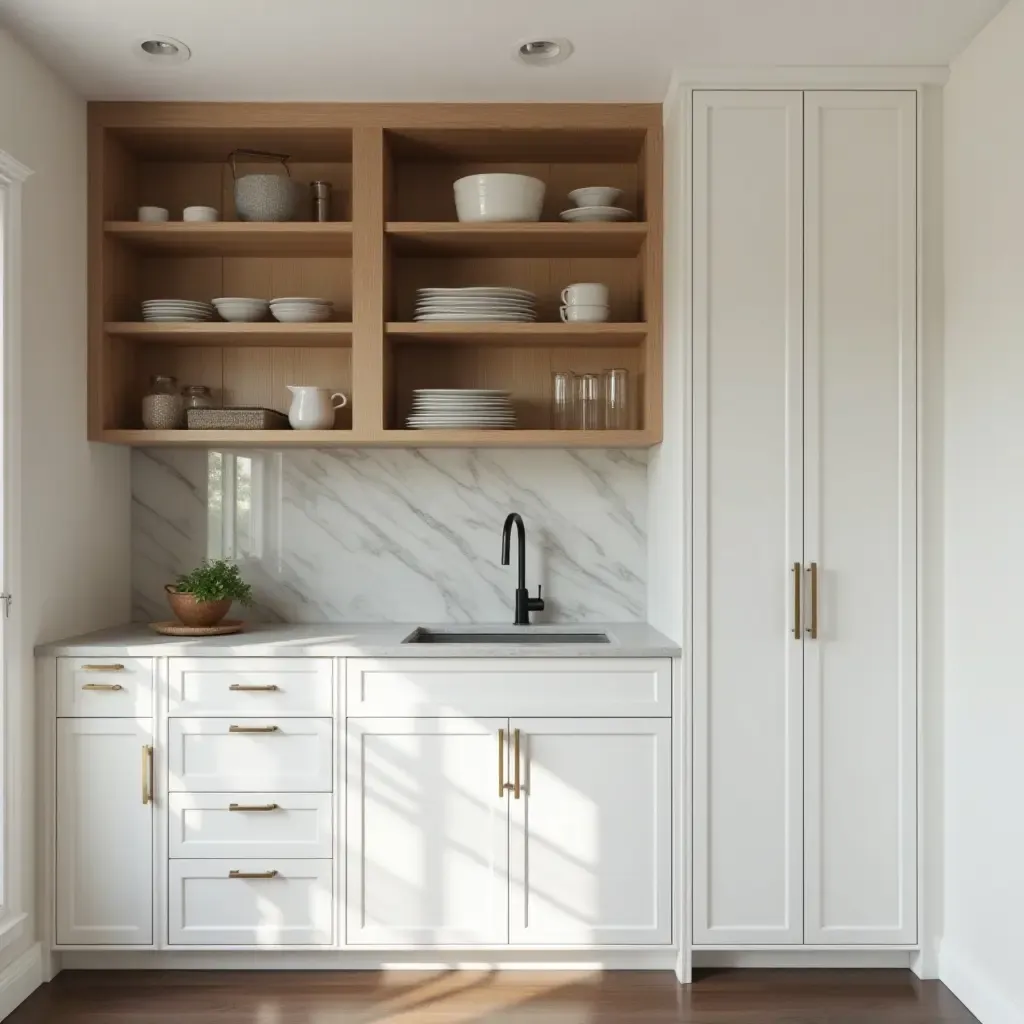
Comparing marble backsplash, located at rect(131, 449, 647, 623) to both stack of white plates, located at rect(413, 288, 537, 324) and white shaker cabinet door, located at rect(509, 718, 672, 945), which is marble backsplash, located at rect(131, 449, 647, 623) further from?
white shaker cabinet door, located at rect(509, 718, 672, 945)

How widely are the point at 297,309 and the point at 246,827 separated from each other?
1.50 metres

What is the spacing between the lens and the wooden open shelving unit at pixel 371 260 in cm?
308

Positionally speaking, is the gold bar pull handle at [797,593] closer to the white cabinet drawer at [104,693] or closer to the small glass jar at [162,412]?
the white cabinet drawer at [104,693]

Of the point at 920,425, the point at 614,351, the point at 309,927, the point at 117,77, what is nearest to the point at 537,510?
the point at 614,351

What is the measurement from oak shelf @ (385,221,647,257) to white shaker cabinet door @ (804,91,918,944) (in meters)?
0.59

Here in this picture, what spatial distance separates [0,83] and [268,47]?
66 centimetres

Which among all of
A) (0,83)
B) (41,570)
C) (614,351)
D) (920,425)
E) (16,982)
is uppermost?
(0,83)

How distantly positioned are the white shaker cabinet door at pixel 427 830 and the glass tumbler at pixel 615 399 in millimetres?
984

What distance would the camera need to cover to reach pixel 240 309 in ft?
10.4

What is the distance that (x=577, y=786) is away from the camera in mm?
2850

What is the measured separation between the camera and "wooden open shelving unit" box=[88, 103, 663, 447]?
3078 millimetres

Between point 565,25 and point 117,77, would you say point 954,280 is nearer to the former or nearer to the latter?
point 565,25

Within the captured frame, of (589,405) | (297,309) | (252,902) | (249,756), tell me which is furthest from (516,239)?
(252,902)

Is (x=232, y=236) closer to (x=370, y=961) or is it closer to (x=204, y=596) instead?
(x=204, y=596)
